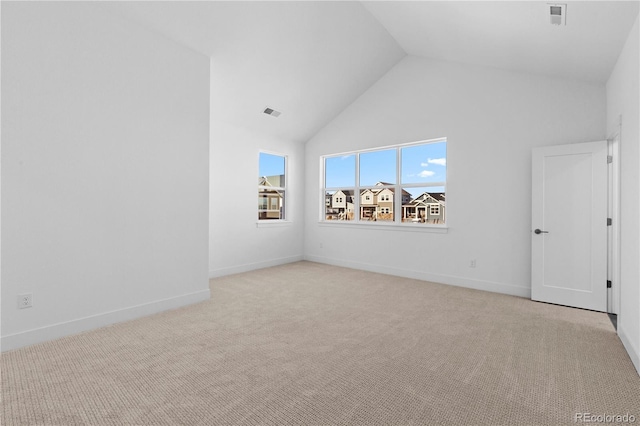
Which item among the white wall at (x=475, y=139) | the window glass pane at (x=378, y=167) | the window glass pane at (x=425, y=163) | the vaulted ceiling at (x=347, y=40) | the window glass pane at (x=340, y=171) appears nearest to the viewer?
the vaulted ceiling at (x=347, y=40)

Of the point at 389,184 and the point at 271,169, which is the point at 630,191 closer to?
the point at 389,184

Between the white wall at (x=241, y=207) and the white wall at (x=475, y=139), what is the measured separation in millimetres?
1508

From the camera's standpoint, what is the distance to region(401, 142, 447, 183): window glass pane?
17.3 feet

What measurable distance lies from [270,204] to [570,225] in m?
4.77

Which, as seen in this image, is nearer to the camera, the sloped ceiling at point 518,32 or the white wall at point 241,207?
the sloped ceiling at point 518,32

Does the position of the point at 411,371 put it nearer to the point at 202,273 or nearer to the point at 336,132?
the point at 202,273

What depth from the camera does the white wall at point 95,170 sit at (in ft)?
8.90

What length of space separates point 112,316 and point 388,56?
5177mm

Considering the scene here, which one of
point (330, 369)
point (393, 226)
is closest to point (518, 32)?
point (393, 226)

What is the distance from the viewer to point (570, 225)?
A: 3.91 meters

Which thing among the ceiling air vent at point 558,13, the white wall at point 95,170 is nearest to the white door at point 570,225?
the ceiling air vent at point 558,13

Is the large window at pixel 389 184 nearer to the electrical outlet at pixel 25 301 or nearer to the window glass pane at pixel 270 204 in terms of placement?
the window glass pane at pixel 270 204

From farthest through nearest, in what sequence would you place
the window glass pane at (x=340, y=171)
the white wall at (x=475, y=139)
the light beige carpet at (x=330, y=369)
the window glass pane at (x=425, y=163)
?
the window glass pane at (x=340, y=171)
the window glass pane at (x=425, y=163)
the white wall at (x=475, y=139)
the light beige carpet at (x=330, y=369)

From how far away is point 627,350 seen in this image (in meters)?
2.69
